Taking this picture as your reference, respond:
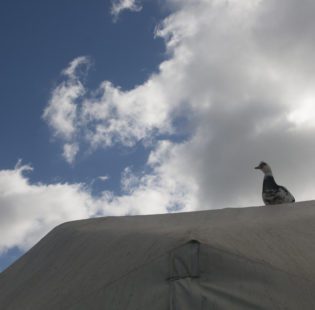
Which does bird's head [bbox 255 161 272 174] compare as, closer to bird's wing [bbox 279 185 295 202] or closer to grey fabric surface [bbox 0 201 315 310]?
bird's wing [bbox 279 185 295 202]

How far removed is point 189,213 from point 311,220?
133 cm

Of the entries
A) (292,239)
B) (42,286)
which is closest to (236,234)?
(292,239)

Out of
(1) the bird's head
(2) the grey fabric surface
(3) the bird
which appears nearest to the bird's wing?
(3) the bird

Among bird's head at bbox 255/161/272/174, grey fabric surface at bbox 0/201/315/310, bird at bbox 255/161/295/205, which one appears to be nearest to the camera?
grey fabric surface at bbox 0/201/315/310

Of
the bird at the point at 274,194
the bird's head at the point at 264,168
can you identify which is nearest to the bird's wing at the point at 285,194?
the bird at the point at 274,194

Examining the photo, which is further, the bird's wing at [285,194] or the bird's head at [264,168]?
the bird's head at [264,168]

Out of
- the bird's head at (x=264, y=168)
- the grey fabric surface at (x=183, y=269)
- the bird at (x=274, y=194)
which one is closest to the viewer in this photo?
the grey fabric surface at (x=183, y=269)

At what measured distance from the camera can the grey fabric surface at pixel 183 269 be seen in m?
2.30

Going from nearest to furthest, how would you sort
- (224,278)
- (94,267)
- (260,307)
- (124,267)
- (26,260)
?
(260,307)
(224,278)
(124,267)
(94,267)
(26,260)

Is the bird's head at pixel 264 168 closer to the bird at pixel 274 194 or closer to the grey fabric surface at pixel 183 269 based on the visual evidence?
the bird at pixel 274 194

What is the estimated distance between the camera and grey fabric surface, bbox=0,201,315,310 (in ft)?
7.55

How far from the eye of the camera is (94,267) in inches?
120

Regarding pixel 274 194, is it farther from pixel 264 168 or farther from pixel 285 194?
pixel 264 168

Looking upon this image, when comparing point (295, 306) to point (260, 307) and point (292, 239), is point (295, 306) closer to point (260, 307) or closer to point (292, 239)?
point (260, 307)
